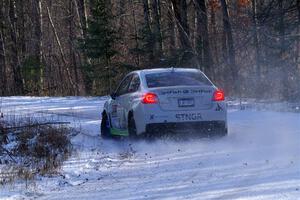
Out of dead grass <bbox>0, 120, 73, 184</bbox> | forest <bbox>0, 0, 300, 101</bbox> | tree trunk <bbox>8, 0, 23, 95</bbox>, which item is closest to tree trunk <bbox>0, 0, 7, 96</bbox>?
forest <bbox>0, 0, 300, 101</bbox>

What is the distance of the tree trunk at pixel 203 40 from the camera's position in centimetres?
3114

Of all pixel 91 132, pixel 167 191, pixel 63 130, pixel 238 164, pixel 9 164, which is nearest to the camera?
pixel 167 191

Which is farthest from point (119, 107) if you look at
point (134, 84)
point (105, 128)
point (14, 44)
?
point (14, 44)

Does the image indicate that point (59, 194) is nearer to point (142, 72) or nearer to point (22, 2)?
point (142, 72)

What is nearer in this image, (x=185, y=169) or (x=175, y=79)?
(x=185, y=169)

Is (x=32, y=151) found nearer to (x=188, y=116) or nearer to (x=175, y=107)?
(x=175, y=107)

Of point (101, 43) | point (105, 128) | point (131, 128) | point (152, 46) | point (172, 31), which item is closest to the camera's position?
point (131, 128)

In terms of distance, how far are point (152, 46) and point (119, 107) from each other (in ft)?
65.6

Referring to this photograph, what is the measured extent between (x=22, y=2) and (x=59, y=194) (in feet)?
140

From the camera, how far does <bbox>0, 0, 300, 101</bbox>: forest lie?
26250 millimetres

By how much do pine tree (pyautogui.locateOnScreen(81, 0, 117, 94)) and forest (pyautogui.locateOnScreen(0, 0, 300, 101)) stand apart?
0.19 feet

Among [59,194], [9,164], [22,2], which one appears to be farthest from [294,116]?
[22,2]

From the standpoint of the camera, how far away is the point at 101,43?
1373 inches

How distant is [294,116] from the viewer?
50.2 feet
